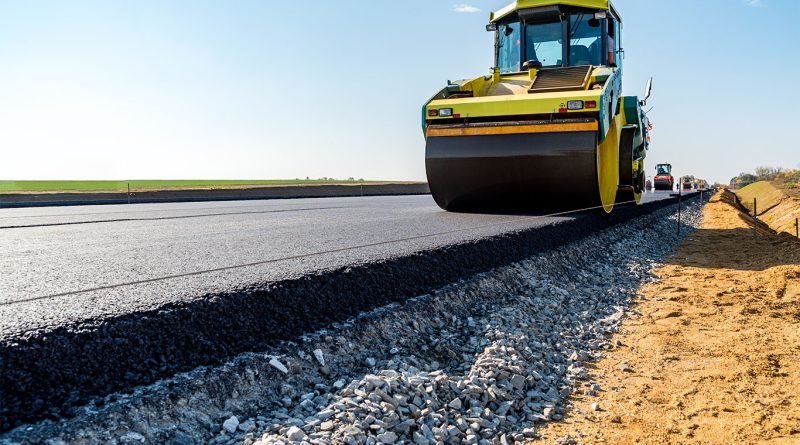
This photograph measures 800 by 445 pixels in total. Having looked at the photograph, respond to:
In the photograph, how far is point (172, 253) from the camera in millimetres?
4742

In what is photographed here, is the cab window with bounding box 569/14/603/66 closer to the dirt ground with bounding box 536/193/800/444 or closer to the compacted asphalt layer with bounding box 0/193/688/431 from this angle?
the compacted asphalt layer with bounding box 0/193/688/431

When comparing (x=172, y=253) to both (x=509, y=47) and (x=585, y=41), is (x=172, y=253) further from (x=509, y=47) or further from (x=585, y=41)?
(x=585, y=41)

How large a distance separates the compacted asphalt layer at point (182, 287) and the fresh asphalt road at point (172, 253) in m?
0.01

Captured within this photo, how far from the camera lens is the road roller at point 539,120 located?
7309mm

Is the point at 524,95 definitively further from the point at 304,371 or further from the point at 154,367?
the point at 154,367

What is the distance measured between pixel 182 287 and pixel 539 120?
207 inches

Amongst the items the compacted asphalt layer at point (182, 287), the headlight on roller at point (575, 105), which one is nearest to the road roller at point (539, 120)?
the headlight on roller at point (575, 105)

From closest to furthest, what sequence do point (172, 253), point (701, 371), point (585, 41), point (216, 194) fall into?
point (701, 371) < point (172, 253) < point (585, 41) < point (216, 194)

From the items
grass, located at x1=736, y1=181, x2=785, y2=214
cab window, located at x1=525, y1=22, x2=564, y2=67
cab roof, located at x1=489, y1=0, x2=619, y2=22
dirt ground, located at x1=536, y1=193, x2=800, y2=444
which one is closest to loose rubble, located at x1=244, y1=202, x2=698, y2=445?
dirt ground, located at x1=536, y1=193, x2=800, y2=444

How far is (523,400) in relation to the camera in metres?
3.42

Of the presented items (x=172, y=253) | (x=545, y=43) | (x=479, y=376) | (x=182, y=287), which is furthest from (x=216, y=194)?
(x=479, y=376)

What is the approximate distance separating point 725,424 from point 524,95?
5.07 meters

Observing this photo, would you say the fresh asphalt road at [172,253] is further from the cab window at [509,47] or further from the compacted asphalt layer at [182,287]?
A: the cab window at [509,47]

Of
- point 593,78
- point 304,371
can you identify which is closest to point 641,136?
point 593,78
